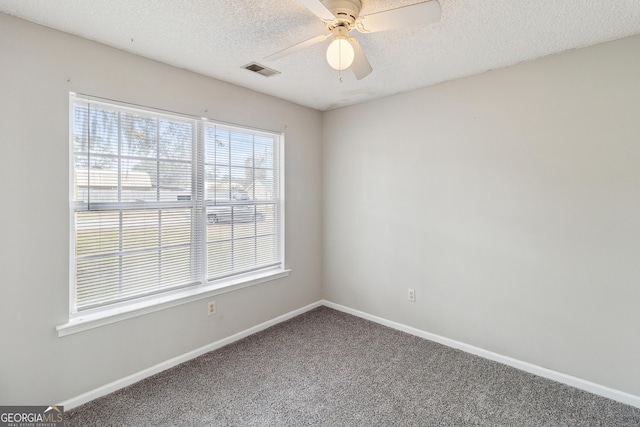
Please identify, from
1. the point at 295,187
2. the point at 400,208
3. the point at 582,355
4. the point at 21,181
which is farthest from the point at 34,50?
the point at 582,355

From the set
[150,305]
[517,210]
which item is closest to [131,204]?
[150,305]

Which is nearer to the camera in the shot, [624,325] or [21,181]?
[21,181]

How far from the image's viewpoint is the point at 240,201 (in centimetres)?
295

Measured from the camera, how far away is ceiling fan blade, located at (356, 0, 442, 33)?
4.21 feet

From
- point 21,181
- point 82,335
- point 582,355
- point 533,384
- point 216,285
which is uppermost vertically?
point 21,181

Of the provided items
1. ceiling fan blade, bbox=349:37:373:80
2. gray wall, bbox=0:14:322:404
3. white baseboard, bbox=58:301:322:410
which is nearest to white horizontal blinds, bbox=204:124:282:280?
gray wall, bbox=0:14:322:404

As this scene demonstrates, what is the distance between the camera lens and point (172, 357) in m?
2.41

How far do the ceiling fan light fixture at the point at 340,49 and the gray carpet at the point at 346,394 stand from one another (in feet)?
6.97

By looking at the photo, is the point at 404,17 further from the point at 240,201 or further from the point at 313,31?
the point at 240,201

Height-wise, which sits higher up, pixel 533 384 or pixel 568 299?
pixel 568 299

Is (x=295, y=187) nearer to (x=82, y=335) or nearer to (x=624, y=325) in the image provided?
(x=82, y=335)

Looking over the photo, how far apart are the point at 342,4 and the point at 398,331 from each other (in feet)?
9.30

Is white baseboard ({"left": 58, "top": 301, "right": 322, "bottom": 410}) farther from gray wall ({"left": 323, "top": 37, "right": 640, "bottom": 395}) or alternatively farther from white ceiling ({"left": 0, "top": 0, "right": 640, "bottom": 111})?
white ceiling ({"left": 0, "top": 0, "right": 640, "bottom": 111})

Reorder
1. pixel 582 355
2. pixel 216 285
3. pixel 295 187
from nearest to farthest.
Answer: pixel 582 355 → pixel 216 285 → pixel 295 187
